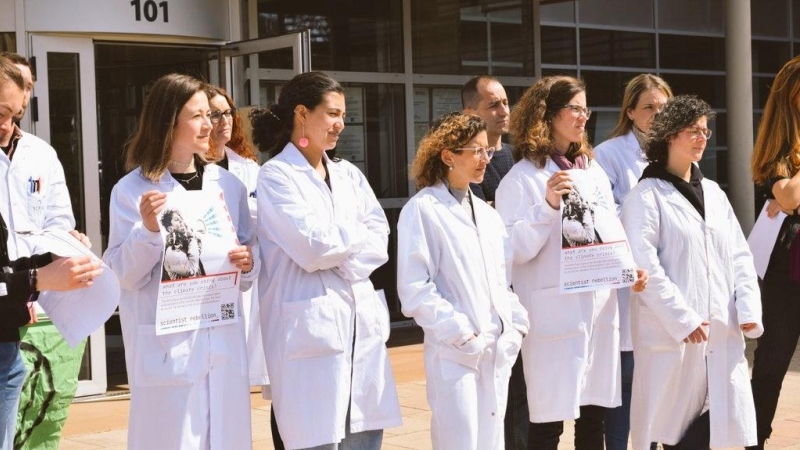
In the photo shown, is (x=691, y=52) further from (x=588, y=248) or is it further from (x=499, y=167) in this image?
(x=588, y=248)

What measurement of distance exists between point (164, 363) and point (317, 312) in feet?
2.03

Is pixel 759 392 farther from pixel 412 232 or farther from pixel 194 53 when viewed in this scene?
pixel 194 53

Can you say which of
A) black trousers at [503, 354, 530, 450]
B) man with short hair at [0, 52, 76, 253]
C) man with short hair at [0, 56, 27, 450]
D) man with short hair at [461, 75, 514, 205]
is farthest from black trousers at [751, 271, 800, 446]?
man with short hair at [0, 56, 27, 450]

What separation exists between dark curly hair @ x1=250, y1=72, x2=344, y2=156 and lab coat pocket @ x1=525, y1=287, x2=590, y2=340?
1337 millimetres

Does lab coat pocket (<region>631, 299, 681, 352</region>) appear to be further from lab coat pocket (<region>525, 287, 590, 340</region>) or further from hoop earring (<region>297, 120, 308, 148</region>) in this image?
hoop earring (<region>297, 120, 308, 148</region>)

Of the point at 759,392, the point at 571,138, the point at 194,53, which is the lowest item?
the point at 759,392

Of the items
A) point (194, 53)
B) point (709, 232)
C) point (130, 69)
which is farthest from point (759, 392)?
point (130, 69)

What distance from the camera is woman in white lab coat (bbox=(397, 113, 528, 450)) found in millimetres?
4754

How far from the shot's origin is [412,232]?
4.88m

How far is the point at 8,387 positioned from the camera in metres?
3.88

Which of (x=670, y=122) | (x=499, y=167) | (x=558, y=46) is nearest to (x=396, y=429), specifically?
(x=499, y=167)

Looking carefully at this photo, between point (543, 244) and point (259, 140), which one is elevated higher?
point (259, 140)

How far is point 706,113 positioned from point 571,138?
2.16ft

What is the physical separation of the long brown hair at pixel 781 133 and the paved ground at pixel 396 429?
172 cm
